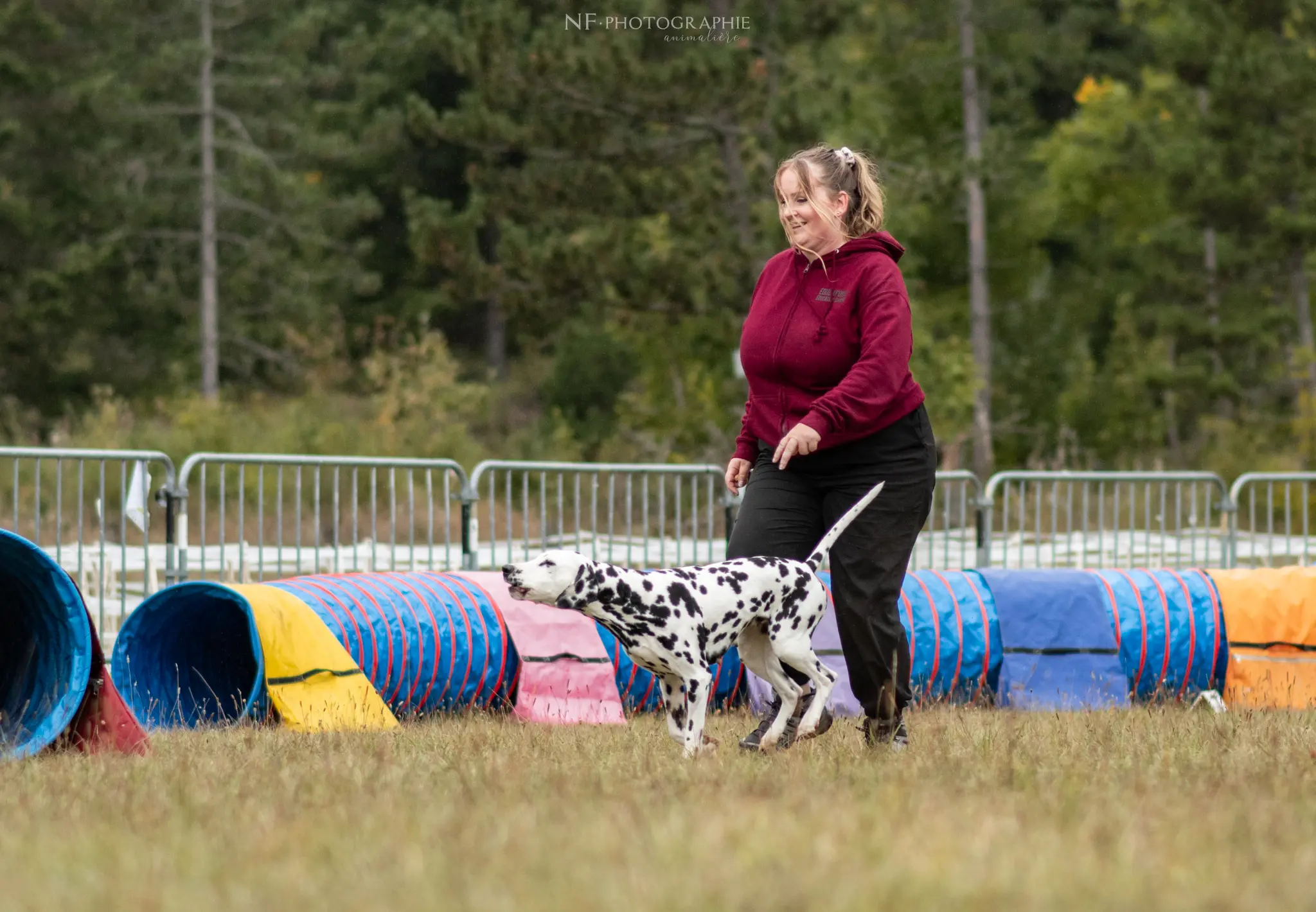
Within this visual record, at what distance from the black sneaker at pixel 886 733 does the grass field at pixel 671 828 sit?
92mm

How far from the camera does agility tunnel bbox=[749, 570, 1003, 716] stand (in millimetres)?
7934

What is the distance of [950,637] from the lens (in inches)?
318

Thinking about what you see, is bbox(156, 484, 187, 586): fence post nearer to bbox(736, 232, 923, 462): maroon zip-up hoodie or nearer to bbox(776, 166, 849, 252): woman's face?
bbox(736, 232, 923, 462): maroon zip-up hoodie

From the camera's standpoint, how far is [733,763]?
15.4 ft

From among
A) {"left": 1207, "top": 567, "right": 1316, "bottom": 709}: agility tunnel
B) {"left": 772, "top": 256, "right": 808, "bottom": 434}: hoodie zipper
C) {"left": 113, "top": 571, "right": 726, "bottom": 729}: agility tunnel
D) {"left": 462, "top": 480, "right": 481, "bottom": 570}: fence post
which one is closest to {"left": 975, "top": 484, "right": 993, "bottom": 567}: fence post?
{"left": 1207, "top": 567, "right": 1316, "bottom": 709}: agility tunnel

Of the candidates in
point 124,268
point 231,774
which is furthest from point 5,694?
point 124,268

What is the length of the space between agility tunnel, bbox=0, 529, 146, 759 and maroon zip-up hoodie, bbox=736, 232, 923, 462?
2.37 m

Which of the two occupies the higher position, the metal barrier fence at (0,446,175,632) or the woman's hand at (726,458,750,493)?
the woman's hand at (726,458,750,493)

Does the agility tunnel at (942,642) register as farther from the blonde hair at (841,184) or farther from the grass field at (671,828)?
the blonde hair at (841,184)

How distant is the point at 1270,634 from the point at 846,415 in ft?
14.1

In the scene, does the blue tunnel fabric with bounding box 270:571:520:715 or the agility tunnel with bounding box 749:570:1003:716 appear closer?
the blue tunnel fabric with bounding box 270:571:520:715

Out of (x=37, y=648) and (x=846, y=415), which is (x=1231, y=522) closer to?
(x=846, y=415)

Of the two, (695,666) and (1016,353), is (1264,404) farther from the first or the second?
(695,666)

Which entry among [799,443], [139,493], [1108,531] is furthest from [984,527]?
[799,443]
